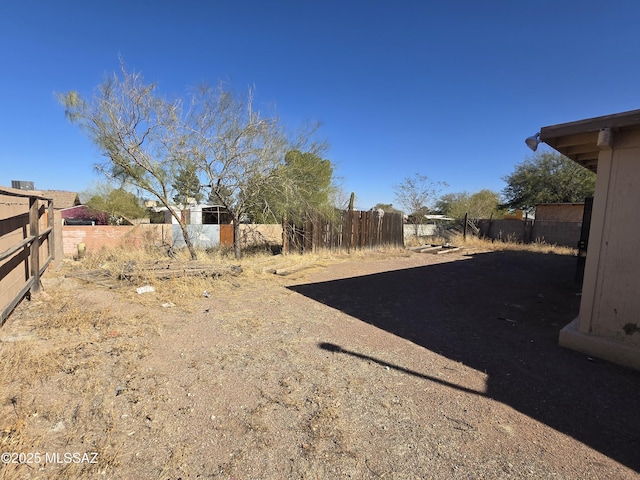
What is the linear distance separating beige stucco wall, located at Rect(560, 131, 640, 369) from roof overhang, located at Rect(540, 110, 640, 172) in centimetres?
21

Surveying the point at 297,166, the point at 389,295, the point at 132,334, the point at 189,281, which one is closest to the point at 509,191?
the point at 297,166

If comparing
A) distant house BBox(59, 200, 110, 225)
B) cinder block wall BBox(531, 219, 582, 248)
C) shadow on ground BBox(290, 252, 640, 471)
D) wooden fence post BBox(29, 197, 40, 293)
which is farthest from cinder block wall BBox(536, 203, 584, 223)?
distant house BBox(59, 200, 110, 225)

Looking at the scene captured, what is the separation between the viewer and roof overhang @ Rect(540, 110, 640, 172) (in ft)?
11.1

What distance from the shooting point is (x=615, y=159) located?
361 centimetres

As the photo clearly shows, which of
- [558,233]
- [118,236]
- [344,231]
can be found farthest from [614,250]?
[558,233]

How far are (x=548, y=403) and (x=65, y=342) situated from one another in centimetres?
501

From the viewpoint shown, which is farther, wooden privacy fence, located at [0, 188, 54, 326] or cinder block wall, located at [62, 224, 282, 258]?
cinder block wall, located at [62, 224, 282, 258]

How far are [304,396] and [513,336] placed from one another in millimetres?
3266

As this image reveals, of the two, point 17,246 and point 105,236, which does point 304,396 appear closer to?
point 17,246

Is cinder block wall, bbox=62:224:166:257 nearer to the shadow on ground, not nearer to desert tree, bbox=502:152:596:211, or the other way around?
the shadow on ground

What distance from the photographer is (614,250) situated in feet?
11.9

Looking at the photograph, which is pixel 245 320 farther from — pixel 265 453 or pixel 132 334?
pixel 265 453

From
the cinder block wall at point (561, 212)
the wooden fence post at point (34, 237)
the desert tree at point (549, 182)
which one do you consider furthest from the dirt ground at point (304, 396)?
the desert tree at point (549, 182)

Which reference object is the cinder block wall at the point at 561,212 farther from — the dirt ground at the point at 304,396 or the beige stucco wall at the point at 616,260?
the beige stucco wall at the point at 616,260
